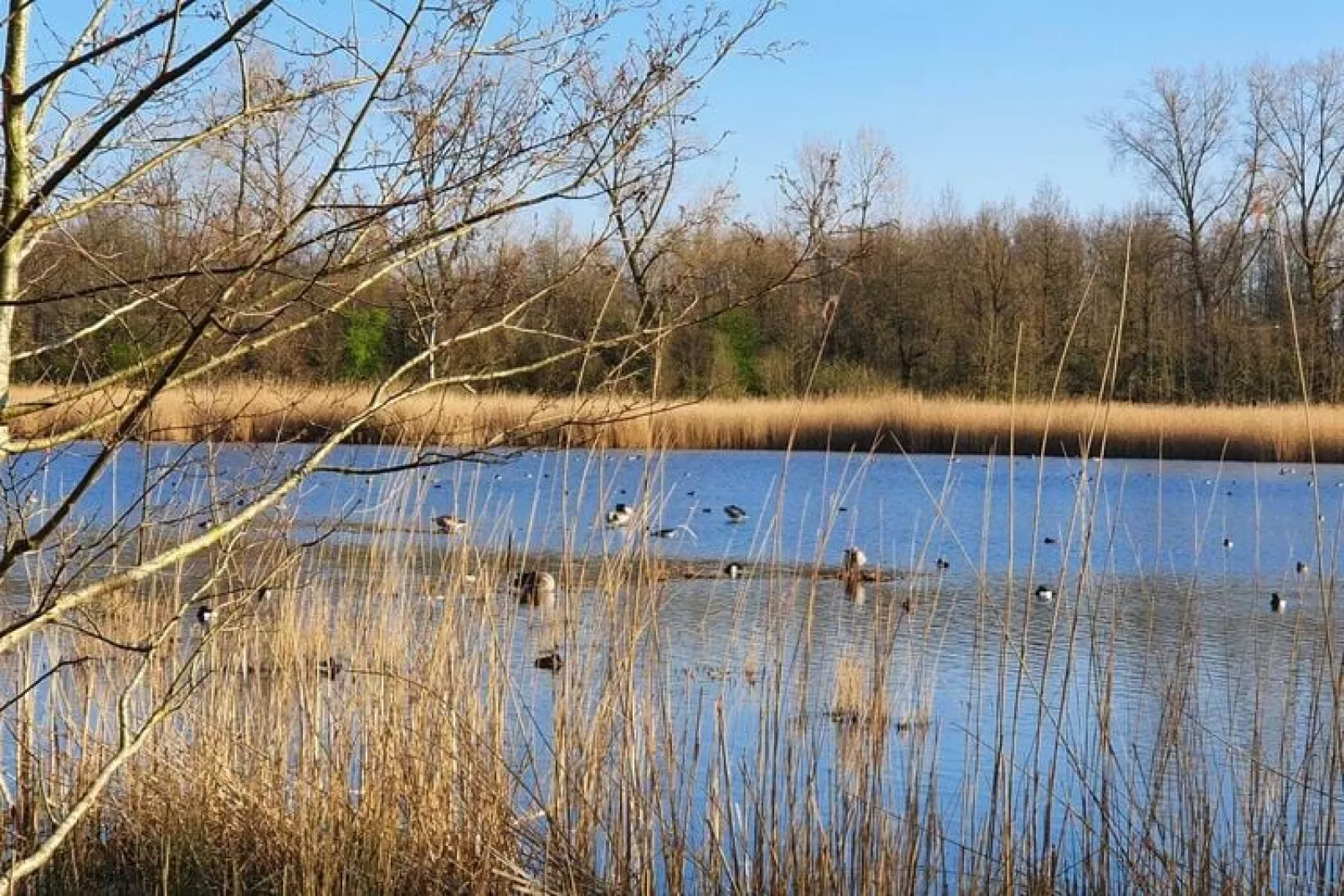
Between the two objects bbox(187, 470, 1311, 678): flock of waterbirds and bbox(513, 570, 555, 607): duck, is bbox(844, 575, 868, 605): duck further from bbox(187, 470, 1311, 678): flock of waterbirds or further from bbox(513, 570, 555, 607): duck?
bbox(513, 570, 555, 607): duck

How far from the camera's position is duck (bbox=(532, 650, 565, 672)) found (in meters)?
3.14

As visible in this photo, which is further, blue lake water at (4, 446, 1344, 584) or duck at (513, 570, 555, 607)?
blue lake water at (4, 446, 1344, 584)

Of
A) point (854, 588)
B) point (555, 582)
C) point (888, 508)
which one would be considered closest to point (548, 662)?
point (555, 582)

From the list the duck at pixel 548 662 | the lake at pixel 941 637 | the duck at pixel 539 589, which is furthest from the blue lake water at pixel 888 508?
the duck at pixel 548 662

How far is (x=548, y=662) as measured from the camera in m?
4.50

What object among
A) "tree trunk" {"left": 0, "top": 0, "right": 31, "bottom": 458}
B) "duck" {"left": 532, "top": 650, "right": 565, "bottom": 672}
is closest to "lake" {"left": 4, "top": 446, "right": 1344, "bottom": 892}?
"duck" {"left": 532, "top": 650, "right": 565, "bottom": 672}

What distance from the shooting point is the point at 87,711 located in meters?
3.25

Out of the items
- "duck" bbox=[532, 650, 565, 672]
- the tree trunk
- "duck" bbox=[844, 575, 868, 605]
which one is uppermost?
the tree trunk

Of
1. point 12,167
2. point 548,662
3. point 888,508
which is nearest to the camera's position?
point 12,167

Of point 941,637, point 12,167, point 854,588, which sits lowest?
point 854,588

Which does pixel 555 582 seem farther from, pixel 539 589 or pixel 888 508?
pixel 888 508

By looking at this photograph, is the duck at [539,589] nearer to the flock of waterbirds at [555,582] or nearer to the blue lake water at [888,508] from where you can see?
the flock of waterbirds at [555,582]

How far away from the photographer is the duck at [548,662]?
3.14 m

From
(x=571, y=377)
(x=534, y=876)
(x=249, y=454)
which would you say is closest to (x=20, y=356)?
(x=249, y=454)
